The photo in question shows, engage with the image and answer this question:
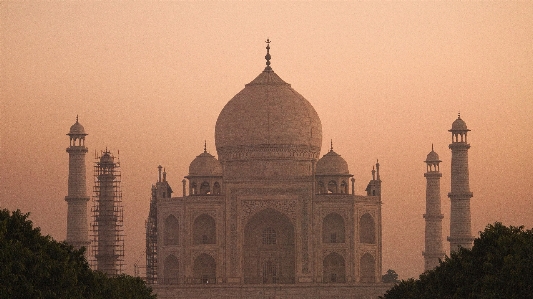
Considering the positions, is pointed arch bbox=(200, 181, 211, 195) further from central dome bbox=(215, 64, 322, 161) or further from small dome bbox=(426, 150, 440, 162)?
A: small dome bbox=(426, 150, 440, 162)

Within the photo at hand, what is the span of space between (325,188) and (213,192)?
6.22 meters

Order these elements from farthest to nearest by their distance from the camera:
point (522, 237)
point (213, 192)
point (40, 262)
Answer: point (213, 192), point (522, 237), point (40, 262)

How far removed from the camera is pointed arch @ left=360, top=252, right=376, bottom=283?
84.2m

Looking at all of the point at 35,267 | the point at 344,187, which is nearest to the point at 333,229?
the point at 344,187

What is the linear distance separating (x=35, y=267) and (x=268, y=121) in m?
49.3

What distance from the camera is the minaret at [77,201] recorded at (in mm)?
79875

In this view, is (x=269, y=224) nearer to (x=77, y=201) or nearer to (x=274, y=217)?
(x=274, y=217)

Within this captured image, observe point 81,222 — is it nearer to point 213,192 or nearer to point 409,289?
point 213,192

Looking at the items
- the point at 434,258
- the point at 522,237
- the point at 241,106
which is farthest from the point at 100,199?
the point at 522,237

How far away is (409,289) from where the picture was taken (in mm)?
59719

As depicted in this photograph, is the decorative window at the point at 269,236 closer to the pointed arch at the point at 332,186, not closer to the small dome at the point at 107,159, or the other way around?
the pointed arch at the point at 332,186

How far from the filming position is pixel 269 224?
278 ft

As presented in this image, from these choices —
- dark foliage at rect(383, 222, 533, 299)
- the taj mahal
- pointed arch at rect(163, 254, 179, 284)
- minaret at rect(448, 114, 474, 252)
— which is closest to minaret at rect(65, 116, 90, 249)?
the taj mahal

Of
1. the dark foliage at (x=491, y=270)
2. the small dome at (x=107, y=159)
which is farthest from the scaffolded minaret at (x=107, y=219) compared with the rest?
the dark foliage at (x=491, y=270)
